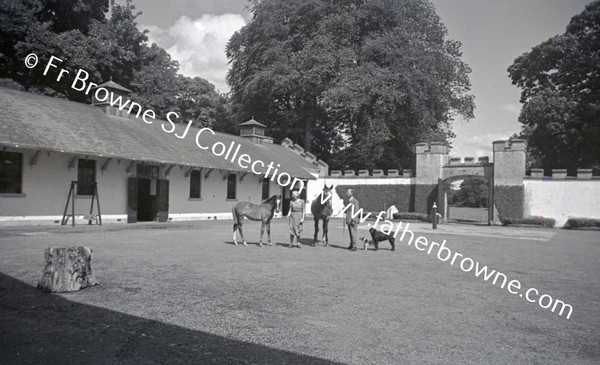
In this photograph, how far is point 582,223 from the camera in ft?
84.0

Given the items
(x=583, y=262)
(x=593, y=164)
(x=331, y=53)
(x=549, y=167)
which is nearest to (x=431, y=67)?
(x=331, y=53)

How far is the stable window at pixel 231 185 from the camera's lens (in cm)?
2648

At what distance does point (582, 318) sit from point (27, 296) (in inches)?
319

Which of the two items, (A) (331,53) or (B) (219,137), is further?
(A) (331,53)

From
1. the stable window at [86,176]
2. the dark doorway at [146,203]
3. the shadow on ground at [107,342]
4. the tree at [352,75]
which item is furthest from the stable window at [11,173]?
the tree at [352,75]

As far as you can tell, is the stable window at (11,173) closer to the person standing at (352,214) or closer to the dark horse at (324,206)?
the dark horse at (324,206)

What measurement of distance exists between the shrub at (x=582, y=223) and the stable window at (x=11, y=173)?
28917 mm

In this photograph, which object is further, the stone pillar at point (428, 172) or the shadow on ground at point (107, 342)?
the stone pillar at point (428, 172)

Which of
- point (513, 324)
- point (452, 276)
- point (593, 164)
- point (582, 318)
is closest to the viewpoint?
point (513, 324)

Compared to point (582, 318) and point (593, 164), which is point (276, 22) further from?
point (582, 318)

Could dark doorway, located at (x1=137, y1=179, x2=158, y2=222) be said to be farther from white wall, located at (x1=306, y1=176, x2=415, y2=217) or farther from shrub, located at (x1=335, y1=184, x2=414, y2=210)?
shrub, located at (x1=335, y1=184, x2=414, y2=210)

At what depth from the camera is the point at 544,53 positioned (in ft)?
123

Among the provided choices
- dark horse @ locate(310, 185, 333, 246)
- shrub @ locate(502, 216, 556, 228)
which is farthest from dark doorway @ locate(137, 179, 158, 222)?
shrub @ locate(502, 216, 556, 228)

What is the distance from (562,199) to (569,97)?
43.9 ft
